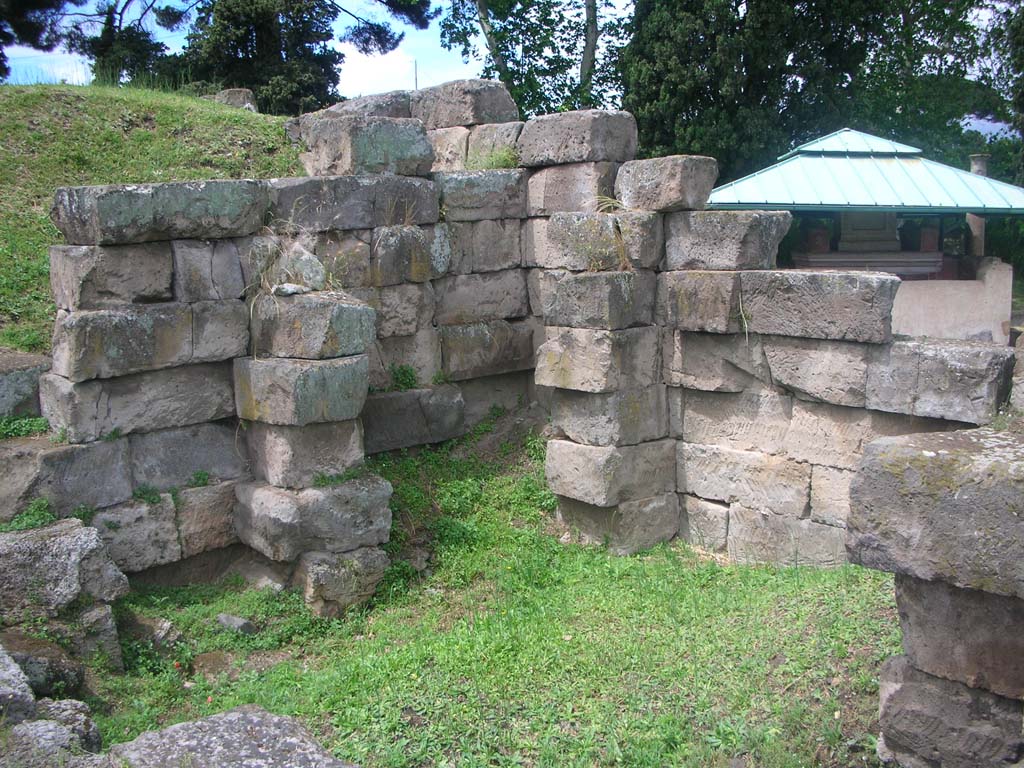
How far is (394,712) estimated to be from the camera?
4.80 m

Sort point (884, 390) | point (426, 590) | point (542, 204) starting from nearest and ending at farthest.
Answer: point (884, 390)
point (426, 590)
point (542, 204)

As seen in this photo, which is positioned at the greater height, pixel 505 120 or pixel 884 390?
pixel 505 120

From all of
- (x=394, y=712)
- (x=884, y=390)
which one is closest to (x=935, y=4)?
(x=884, y=390)

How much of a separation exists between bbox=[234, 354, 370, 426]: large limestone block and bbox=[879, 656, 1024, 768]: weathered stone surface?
3.67m

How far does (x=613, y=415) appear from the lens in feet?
23.2

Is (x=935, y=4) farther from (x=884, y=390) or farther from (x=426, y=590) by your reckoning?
(x=426, y=590)

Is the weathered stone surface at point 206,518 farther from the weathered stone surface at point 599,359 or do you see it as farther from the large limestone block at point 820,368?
the large limestone block at point 820,368

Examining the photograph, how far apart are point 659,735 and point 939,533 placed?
1.71 meters

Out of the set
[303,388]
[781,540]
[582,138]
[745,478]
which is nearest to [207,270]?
[303,388]

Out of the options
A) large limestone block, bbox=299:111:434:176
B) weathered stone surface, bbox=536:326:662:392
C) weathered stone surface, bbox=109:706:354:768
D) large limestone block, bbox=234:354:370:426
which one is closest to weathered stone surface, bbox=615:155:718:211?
weathered stone surface, bbox=536:326:662:392

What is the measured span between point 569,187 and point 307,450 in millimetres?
3372

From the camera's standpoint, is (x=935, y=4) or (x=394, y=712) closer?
(x=394, y=712)

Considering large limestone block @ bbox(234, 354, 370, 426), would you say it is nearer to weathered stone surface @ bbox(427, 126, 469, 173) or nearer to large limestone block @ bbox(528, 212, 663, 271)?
large limestone block @ bbox(528, 212, 663, 271)

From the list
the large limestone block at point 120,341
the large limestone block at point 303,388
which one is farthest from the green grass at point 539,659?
the large limestone block at point 120,341
